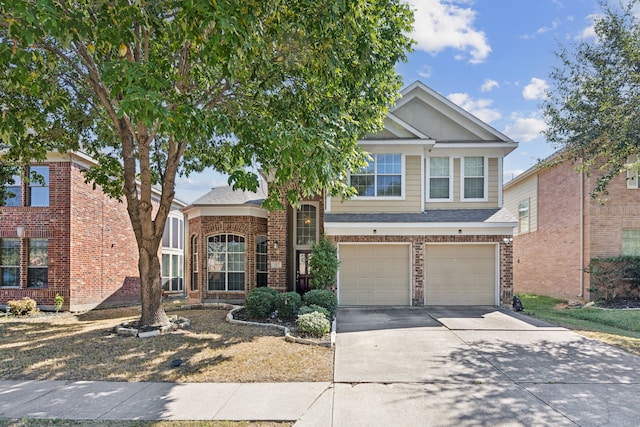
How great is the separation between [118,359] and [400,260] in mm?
9518

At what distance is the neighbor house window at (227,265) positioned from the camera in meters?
15.4

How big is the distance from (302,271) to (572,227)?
38.7ft

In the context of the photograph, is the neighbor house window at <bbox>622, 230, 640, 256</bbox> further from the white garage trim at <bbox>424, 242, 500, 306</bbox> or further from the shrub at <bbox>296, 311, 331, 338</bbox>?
the shrub at <bbox>296, 311, 331, 338</bbox>

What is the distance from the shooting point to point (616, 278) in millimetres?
15469

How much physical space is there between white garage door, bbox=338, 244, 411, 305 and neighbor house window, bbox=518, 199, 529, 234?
11.0 m

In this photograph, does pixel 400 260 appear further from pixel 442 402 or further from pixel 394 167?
pixel 442 402

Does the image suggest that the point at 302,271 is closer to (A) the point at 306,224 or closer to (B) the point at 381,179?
(A) the point at 306,224

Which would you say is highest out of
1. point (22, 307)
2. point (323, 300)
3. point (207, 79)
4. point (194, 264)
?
point (207, 79)

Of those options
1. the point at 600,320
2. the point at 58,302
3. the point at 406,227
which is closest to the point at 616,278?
the point at 600,320

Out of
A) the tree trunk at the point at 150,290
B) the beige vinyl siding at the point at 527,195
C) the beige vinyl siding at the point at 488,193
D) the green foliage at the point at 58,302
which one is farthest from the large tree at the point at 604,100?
the green foliage at the point at 58,302

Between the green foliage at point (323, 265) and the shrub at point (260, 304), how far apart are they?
1.93m

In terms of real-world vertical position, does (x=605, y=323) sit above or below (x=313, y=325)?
below

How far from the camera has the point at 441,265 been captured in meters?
14.3

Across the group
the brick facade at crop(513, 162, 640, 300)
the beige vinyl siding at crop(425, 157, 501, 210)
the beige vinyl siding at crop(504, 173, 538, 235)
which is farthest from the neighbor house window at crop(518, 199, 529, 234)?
the beige vinyl siding at crop(425, 157, 501, 210)
